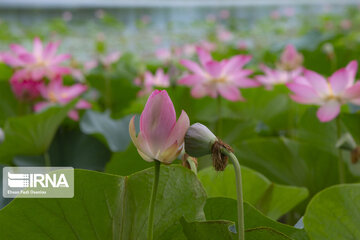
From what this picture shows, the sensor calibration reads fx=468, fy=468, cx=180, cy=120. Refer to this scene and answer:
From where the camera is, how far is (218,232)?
0.34m

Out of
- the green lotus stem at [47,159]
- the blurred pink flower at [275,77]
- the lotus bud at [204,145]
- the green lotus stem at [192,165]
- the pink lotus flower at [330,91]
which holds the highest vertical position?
the blurred pink flower at [275,77]

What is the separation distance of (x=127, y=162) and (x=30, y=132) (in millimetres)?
200

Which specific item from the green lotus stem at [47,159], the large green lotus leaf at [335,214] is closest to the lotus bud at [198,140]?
the large green lotus leaf at [335,214]

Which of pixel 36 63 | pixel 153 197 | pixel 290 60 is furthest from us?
pixel 290 60

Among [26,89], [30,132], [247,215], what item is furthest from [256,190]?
[26,89]

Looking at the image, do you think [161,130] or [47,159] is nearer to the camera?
[161,130]

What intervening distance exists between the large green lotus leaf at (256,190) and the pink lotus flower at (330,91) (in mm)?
138

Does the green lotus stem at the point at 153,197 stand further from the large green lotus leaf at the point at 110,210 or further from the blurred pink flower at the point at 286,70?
the blurred pink flower at the point at 286,70

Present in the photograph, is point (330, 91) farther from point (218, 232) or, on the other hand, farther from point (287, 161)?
point (218, 232)

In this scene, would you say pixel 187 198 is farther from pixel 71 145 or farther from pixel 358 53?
pixel 358 53

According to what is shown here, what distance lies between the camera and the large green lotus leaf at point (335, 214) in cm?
38

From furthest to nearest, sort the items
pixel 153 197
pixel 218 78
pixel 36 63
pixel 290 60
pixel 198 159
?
pixel 290 60, pixel 36 63, pixel 218 78, pixel 198 159, pixel 153 197

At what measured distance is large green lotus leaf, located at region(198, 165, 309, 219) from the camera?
18.7 inches

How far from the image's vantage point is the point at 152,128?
0.32m
